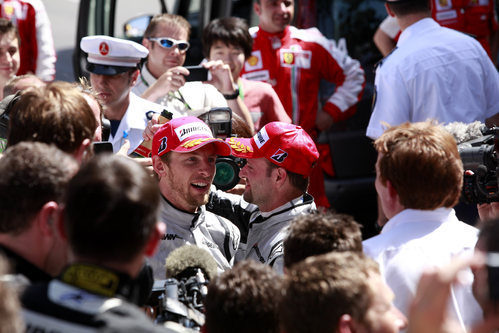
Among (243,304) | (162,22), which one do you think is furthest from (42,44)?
(243,304)

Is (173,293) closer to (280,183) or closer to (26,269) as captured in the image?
(26,269)

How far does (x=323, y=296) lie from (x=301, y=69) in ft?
13.8

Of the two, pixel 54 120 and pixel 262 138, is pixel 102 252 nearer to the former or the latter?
pixel 54 120

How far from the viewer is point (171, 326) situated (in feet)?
7.86

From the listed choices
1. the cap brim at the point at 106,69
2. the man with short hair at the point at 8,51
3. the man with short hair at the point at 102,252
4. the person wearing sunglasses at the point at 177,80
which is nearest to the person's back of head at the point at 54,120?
the man with short hair at the point at 102,252

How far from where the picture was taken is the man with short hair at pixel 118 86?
15.1 ft

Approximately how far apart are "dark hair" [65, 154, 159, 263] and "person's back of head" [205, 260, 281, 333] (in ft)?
1.30

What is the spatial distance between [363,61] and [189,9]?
1.67m

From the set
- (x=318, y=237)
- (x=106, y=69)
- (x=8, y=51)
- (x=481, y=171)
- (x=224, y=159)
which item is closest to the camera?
(x=318, y=237)

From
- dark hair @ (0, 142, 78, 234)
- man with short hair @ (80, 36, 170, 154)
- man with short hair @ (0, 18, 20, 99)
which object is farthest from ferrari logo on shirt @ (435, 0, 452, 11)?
dark hair @ (0, 142, 78, 234)

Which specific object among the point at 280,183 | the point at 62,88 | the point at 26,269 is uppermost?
the point at 62,88

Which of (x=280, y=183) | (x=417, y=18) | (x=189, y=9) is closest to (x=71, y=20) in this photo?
(x=189, y=9)

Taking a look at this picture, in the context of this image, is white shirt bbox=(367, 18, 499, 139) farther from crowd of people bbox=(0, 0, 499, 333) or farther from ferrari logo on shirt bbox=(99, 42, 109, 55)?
ferrari logo on shirt bbox=(99, 42, 109, 55)

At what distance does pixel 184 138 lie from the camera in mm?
3775
